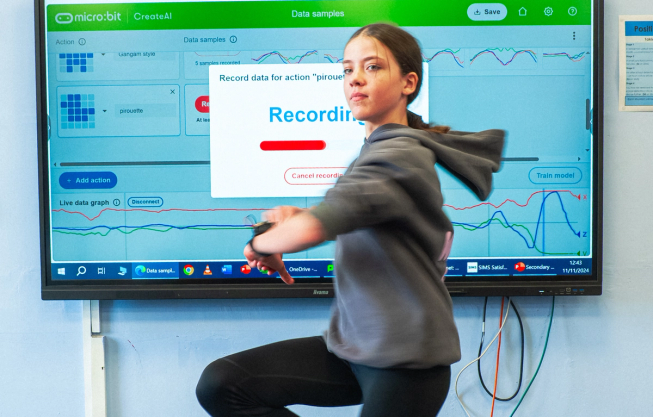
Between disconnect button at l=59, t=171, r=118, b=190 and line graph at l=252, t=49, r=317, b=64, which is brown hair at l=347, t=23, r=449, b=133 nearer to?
line graph at l=252, t=49, r=317, b=64

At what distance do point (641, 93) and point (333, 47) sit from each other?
3.62ft

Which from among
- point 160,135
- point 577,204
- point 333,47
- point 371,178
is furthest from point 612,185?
point 160,135

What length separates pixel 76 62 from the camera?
1900 millimetres

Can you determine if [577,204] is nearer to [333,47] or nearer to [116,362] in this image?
[333,47]

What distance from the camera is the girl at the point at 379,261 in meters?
0.89

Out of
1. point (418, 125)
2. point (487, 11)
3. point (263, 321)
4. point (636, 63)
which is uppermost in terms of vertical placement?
point (487, 11)

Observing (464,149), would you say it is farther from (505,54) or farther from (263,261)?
(505,54)

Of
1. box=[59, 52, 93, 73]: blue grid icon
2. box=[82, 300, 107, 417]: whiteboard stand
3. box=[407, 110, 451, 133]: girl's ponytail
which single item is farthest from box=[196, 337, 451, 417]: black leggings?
box=[59, 52, 93, 73]: blue grid icon

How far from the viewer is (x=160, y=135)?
6.24 feet

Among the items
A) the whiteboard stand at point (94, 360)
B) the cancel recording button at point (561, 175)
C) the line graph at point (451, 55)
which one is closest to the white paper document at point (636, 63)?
the cancel recording button at point (561, 175)

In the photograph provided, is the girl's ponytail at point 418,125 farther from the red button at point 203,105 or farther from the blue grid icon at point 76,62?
the blue grid icon at point 76,62

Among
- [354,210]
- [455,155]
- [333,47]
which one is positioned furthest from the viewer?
[333,47]

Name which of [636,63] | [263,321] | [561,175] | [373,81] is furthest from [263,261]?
[636,63]

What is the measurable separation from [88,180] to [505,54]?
1.52 m
